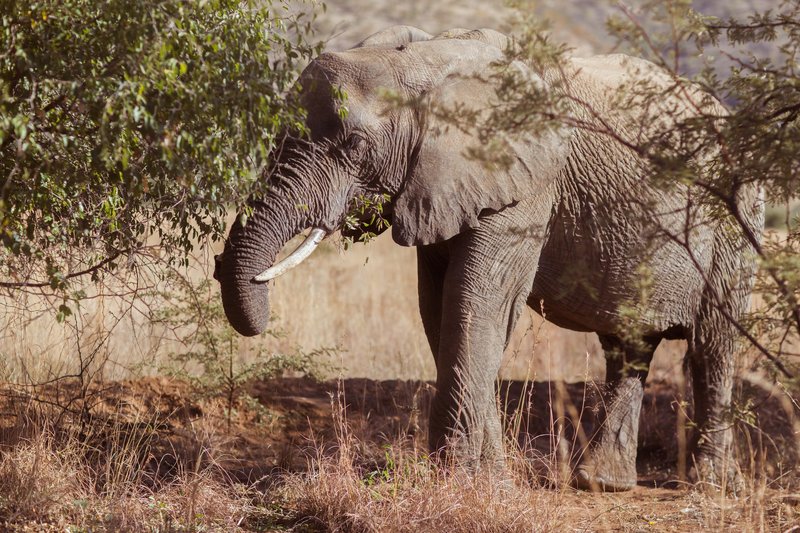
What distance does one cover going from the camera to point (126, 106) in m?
4.64

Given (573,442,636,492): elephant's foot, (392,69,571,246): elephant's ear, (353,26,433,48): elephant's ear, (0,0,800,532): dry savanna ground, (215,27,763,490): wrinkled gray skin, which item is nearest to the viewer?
(0,0,800,532): dry savanna ground

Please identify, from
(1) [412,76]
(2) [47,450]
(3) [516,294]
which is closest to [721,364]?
(3) [516,294]

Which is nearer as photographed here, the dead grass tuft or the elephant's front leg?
the dead grass tuft

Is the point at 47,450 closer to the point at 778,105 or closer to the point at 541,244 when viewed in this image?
the point at 541,244

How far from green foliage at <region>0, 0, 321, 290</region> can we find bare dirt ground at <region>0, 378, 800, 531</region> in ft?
5.28

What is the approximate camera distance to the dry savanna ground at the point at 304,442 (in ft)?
19.7

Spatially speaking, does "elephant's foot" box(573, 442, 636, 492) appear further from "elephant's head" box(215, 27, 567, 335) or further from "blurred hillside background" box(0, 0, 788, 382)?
"elephant's head" box(215, 27, 567, 335)

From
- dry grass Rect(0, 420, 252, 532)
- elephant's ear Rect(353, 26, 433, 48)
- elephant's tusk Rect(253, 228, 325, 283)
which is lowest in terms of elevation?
dry grass Rect(0, 420, 252, 532)

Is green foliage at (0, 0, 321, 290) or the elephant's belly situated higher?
green foliage at (0, 0, 321, 290)

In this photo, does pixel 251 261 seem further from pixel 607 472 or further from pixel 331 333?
pixel 331 333

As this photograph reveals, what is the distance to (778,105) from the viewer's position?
5297mm

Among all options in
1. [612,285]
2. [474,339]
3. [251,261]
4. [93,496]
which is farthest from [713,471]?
[93,496]

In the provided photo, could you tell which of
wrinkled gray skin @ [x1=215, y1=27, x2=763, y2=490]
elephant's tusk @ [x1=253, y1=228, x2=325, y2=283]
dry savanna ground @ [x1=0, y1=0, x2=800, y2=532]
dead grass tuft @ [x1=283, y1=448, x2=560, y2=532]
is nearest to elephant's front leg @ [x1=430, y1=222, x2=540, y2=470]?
wrinkled gray skin @ [x1=215, y1=27, x2=763, y2=490]

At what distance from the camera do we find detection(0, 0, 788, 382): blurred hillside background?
780 centimetres
